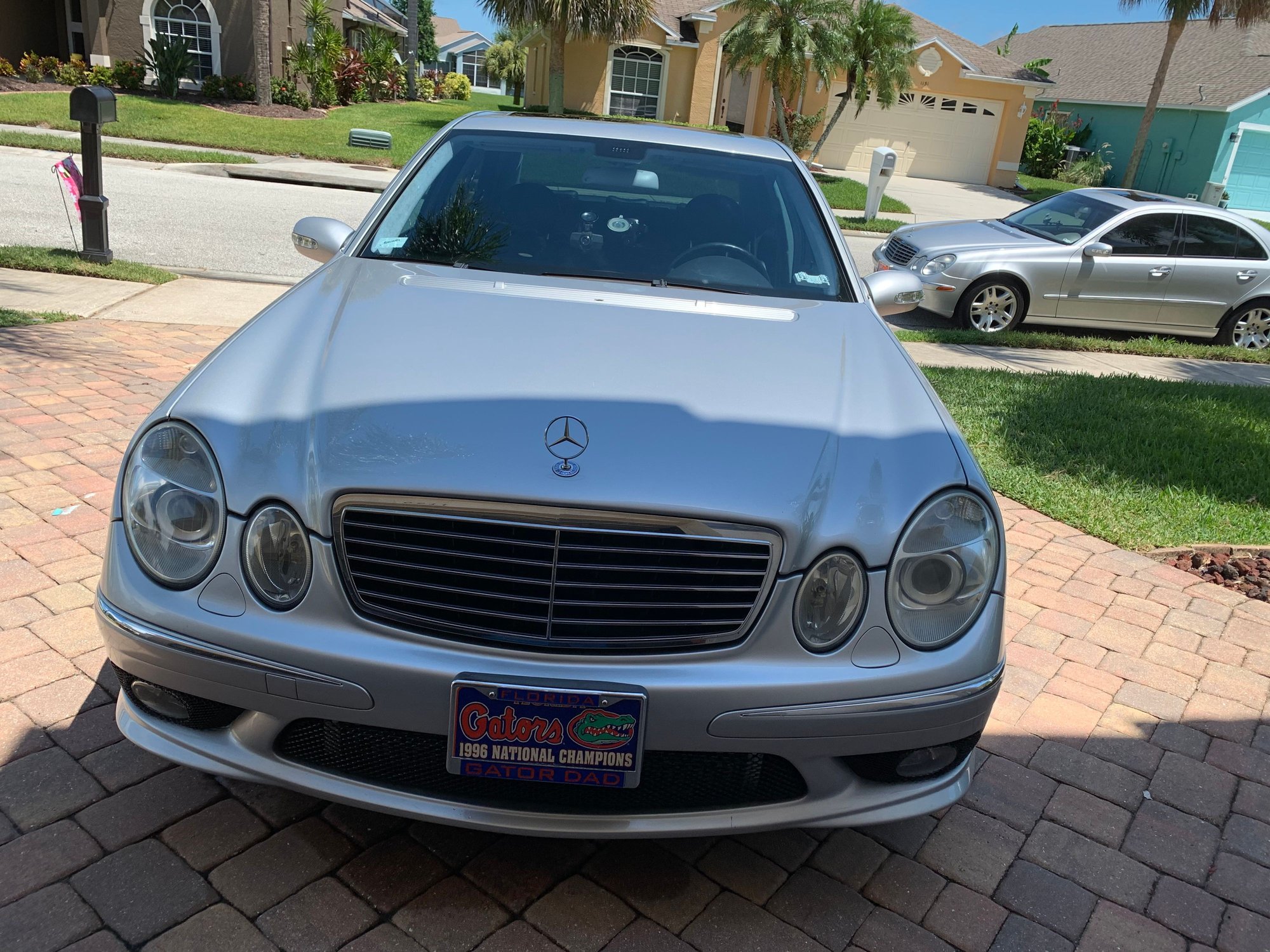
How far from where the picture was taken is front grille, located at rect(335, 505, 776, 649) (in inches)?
80.8

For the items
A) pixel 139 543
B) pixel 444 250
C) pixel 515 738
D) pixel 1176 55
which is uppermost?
pixel 1176 55

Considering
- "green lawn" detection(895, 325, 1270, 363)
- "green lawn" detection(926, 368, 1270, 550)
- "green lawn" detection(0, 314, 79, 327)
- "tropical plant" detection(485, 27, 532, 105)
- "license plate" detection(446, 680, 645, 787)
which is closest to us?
"license plate" detection(446, 680, 645, 787)

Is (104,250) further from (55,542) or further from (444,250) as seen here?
(444,250)

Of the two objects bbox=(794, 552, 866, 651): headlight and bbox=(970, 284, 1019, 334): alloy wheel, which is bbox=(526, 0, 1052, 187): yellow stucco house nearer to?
bbox=(970, 284, 1019, 334): alloy wheel

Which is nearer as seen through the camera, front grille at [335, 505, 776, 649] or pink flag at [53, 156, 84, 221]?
front grille at [335, 505, 776, 649]

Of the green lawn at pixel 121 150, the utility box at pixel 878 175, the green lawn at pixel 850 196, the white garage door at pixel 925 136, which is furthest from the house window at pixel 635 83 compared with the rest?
the green lawn at pixel 121 150

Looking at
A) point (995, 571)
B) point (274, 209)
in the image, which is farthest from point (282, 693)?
point (274, 209)

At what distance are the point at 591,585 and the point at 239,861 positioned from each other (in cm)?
112

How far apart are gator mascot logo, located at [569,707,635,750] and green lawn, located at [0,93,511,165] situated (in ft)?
59.7

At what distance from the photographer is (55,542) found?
12.0 ft

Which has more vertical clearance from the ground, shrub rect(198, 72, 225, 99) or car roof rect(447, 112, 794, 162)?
car roof rect(447, 112, 794, 162)

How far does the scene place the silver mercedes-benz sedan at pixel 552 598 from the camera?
6.59 feet

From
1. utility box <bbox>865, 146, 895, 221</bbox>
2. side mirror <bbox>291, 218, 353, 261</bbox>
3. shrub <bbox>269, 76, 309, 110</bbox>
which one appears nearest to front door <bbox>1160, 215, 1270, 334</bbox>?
utility box <bbox>865, 146, 895, 221</bbox>

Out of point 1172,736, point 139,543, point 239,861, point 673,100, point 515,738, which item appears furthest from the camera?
point 673,100
